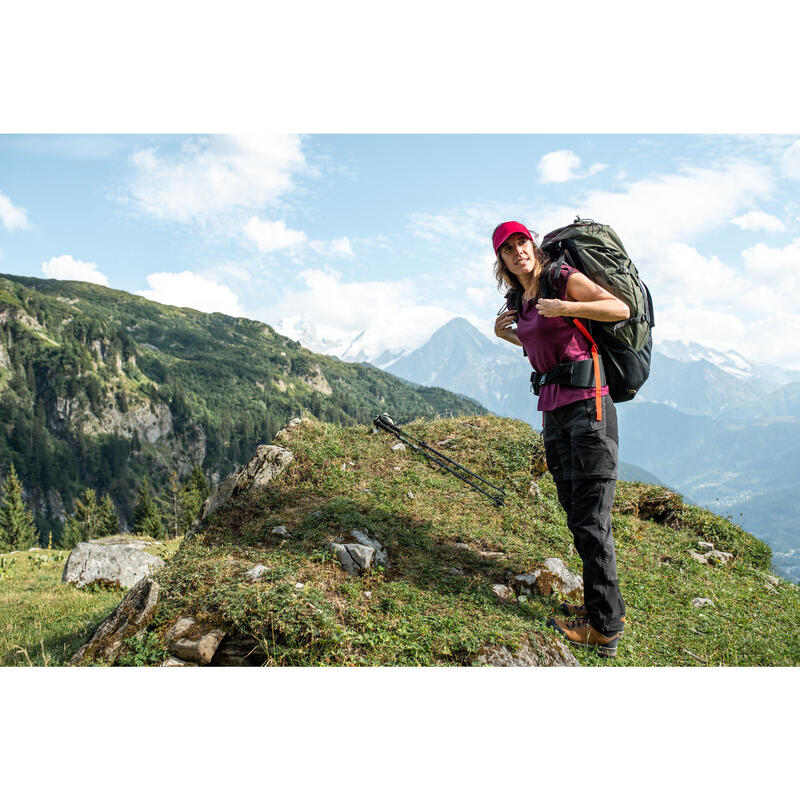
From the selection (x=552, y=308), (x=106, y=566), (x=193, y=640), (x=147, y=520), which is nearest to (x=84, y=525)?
(x=147, y=520)

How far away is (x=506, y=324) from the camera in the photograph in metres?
6.15

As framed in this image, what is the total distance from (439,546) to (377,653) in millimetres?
2828

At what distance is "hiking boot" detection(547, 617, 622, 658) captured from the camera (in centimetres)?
548

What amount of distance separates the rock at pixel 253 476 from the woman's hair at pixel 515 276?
5275mm

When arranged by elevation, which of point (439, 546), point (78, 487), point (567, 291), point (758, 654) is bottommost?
point (758, 654)

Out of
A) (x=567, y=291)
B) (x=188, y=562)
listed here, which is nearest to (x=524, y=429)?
(x=567, y=291)

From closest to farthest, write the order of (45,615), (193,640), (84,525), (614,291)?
(193,640) → (614,291) → (45,615) → (84,525)

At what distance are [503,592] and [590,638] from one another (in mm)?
1152

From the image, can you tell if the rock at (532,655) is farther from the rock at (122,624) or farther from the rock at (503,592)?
the rock at (122,624)

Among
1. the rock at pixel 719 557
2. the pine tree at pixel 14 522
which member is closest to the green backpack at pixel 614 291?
the rock at pixel 719 557

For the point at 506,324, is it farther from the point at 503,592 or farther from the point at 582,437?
the point at 503,592

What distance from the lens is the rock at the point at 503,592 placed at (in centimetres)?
627

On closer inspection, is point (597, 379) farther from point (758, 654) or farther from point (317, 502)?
point (317, 502)

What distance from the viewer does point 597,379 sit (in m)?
5.40
